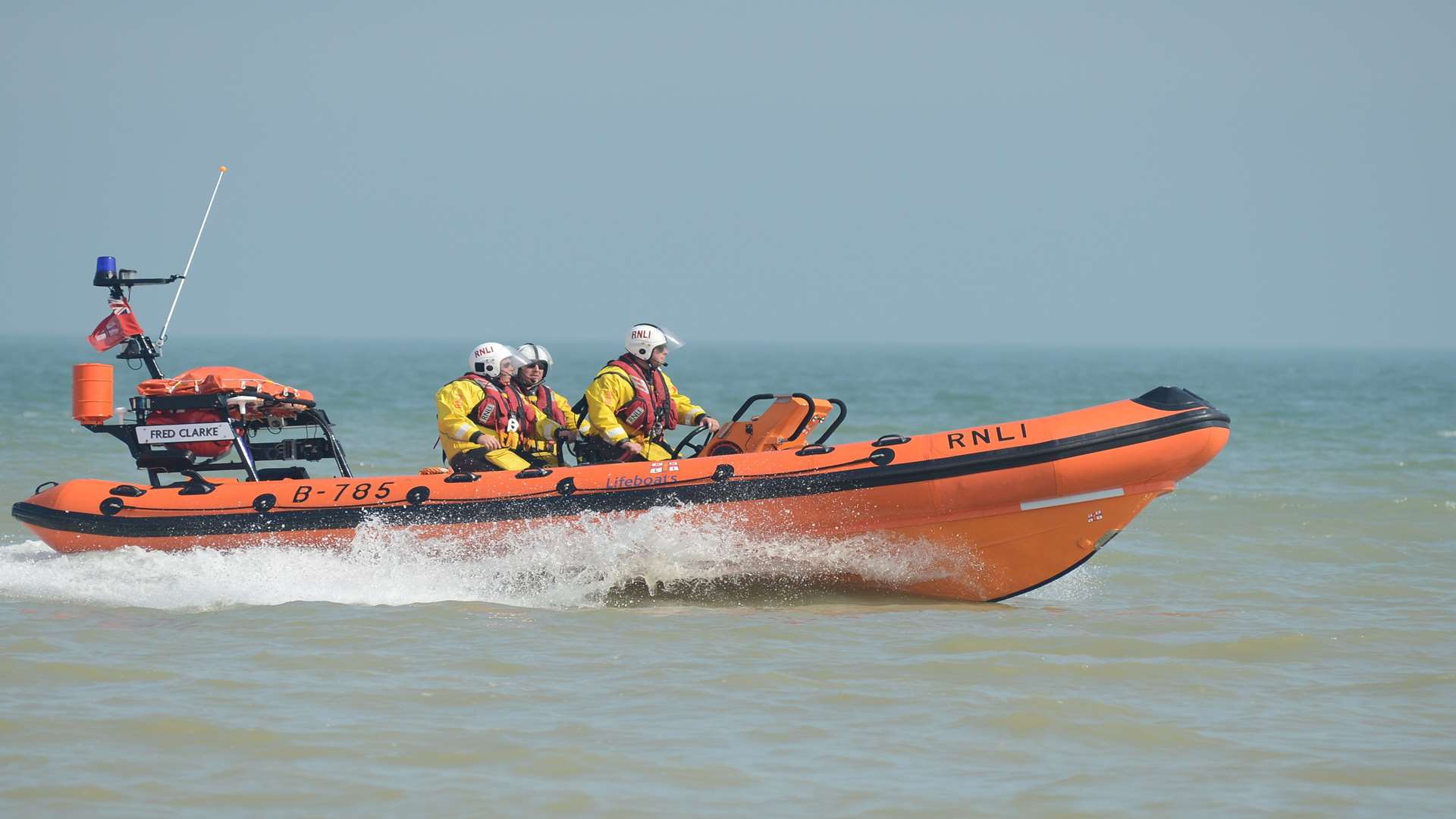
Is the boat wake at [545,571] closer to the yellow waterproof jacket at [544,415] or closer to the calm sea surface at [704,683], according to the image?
the calm sea surface at [704,683]

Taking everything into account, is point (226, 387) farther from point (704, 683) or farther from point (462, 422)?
point (704, 683)

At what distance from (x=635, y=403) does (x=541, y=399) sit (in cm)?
57

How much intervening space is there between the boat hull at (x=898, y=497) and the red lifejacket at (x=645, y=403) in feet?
2.07

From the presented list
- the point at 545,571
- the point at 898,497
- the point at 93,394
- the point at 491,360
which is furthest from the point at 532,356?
the point at 93,394

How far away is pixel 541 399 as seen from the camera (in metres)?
7.79

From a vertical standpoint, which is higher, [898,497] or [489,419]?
[489,419]

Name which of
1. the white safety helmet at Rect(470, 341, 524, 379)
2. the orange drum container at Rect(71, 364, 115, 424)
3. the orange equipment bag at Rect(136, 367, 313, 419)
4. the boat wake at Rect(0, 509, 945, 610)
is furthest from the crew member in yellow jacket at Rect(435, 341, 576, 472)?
the orange drum container at Rect(71, 364, 115, 424)

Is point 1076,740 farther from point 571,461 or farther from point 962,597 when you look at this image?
point 571,461

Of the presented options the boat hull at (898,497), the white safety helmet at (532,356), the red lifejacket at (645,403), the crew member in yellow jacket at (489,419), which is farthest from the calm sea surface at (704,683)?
the white safety helmet at (532,356)

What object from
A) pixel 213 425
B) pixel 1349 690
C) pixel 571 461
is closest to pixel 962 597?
pixel 1349 690

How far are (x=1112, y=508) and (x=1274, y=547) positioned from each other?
312cm

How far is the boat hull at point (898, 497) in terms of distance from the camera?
655 centimetres

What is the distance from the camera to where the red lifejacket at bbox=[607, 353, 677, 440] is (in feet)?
24.7

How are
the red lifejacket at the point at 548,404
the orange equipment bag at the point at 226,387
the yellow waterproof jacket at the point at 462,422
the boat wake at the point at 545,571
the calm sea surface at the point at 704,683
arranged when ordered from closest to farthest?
1. the calm sea surface at the point at 704,683
2. the boat wake at the point at 545,571
3. the yellow waterproof jacket at the point at 462,422
4. the orange equipment bag at the point at 226,387
5. the red lifejacket at the point at 548,404
